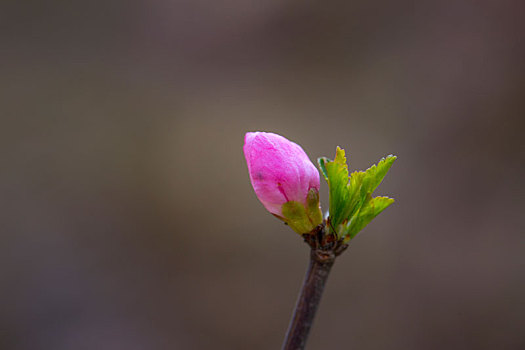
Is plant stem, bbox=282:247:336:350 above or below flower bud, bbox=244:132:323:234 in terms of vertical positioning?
below

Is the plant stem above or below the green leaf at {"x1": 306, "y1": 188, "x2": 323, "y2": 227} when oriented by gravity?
below

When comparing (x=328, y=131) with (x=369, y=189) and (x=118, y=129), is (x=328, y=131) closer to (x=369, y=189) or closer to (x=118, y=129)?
(x=118, y=129)

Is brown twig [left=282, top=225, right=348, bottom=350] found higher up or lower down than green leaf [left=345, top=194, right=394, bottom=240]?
lower down
